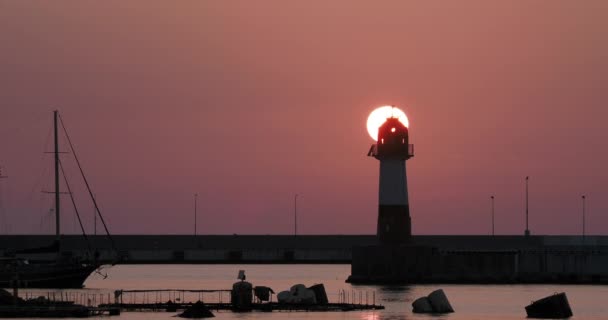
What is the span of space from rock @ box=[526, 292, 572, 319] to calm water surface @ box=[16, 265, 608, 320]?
2.07 meters

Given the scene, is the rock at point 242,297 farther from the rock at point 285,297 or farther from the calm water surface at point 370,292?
the rock at point 285,297

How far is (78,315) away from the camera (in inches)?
3787

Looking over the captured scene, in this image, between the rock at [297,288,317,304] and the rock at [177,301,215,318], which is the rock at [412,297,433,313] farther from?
the rock at [177,301,215,318]

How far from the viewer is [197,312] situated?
96625mm

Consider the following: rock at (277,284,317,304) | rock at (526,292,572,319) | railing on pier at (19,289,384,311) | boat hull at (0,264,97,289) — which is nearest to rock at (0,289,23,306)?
railing on pier at (19,289,384,311)

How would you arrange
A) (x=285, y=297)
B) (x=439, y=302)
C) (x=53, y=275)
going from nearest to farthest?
(x=439, y=302), (x=285, y=297), (x=53, y=275)

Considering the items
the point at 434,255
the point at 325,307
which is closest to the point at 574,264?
the point at 434,255

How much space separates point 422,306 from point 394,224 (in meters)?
27.9

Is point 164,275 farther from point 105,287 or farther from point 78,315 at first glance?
point 78,315

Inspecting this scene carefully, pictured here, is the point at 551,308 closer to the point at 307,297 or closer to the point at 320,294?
the point at 320,294

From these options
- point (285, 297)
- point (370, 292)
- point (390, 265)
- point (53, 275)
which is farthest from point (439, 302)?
point (53, 275)

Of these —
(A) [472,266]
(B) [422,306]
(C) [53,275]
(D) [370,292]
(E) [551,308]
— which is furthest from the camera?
(A) [472,266]

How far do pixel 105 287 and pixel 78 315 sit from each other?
48.0m

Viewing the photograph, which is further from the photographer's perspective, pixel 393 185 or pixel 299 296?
pixel 393 185
